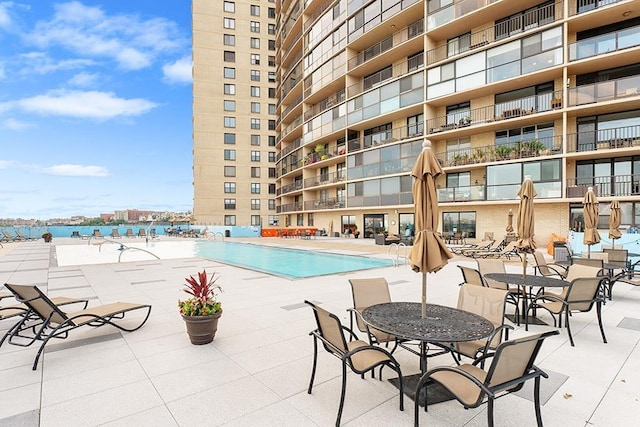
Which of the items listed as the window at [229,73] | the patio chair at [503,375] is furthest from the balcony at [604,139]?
the window at [229,73]

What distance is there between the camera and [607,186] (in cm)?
1669

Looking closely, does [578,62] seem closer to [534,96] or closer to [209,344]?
[534,96]

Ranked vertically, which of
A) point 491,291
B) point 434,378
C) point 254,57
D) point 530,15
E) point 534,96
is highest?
point 254,57

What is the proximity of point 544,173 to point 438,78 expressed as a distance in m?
9.10

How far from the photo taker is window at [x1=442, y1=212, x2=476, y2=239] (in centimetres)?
2158

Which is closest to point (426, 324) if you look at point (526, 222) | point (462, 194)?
point (526, 222)

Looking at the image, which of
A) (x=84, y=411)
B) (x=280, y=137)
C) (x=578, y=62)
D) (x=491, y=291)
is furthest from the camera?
(x=280, y=137)

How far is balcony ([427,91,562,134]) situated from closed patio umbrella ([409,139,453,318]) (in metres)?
18.7

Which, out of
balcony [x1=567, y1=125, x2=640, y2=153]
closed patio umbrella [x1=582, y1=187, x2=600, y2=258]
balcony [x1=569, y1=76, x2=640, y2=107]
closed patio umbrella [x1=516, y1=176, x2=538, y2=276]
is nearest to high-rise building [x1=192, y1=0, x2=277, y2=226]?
balcony [x1=567, y1=125, x2=640, y2=153]

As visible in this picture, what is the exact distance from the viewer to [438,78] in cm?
2191

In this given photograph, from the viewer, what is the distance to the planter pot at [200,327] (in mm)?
4418

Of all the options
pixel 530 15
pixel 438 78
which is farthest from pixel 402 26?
pixel 530 15

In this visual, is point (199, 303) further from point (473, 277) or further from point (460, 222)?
point (460, 222)

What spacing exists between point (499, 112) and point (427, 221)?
1971 centimetres
